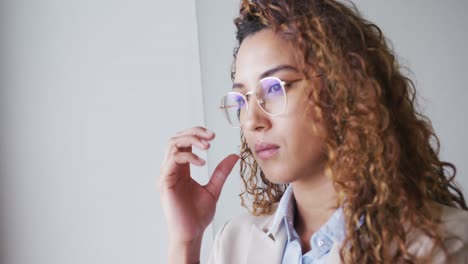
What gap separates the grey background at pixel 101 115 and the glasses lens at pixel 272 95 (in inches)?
26.2

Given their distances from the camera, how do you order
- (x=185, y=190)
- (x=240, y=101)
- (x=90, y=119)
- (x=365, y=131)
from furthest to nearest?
(x=90, y=119) → (x=185, y=190) → (x=240, y=101) → (x=365, y=131)

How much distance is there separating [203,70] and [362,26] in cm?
88

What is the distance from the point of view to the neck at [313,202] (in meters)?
0.95

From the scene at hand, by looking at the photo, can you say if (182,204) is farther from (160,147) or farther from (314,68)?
(160,147)

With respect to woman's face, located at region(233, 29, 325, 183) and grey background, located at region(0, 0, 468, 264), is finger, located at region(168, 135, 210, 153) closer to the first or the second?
woman's face, located at region(233, 29, 325, 183)

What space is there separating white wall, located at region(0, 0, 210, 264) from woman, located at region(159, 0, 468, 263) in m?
0.68

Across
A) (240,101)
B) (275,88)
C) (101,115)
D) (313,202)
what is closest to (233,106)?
(240,101)

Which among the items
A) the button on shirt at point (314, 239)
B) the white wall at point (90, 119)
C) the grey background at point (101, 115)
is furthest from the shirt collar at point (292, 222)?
the white wall at point (90, 119)

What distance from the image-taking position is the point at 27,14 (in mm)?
1620

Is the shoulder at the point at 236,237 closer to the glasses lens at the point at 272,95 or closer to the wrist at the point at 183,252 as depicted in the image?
the wrist at the point at 183,252

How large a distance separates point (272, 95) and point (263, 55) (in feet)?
0.31

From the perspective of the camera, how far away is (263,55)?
0.92 m

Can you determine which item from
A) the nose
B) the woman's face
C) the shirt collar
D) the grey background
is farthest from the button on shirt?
the grey background

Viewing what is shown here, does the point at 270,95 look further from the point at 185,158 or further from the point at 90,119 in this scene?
the point at 90,119
